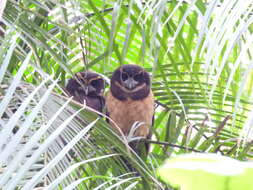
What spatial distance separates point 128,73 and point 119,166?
170 centimetres

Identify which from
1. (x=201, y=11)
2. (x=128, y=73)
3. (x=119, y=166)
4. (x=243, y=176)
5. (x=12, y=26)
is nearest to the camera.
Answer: (x=243, y=176)

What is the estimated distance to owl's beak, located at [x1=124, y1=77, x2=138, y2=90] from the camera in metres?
3.23

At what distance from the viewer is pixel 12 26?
4.24 feet

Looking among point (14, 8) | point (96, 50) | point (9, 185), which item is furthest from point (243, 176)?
point (96, 50)

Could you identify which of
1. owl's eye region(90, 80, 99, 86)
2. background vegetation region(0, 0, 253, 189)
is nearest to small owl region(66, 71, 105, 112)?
owl's eye region(90, 80, 99, 86)

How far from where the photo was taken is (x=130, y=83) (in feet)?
10.6

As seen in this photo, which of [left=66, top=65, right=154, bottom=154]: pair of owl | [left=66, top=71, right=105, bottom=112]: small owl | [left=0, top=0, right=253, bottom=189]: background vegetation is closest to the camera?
[left=0, top=0, right=253, bottom=189]: background vegetation

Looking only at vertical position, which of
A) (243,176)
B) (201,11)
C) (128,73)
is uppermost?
(201,11)

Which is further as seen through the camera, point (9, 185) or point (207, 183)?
point (9, 185)

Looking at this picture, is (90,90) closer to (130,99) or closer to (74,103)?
(130,99)

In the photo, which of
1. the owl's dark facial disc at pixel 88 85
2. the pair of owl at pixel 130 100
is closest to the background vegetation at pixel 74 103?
the pair of owl at pixel 130 100

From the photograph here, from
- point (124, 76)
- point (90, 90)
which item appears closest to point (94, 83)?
point (90, 90)

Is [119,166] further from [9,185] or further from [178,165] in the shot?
[178,165]

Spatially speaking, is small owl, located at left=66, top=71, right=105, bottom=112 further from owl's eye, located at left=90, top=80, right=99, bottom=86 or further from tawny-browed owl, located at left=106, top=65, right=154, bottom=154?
tawny-browed owl, located at left=106, top=65, right=154, bottom=154
